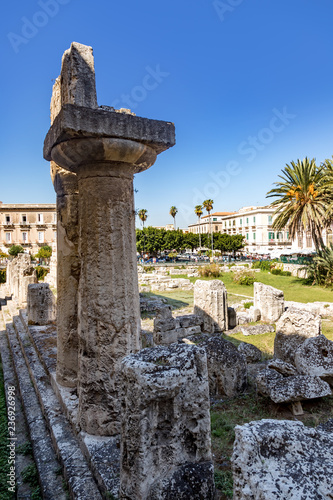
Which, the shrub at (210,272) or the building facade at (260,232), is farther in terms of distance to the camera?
the building facade at (260,232)

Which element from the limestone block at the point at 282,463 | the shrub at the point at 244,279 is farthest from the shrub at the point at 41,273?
the limestone block at the point at 282,463

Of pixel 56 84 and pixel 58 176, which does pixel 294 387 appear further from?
pixel 56 84

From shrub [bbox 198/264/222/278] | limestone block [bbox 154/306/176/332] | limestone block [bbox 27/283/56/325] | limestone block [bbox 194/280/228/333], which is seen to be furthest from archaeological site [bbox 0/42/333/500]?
shrub [bbox 198/264/222/278]

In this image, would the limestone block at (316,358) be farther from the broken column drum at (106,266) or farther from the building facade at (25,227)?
the building facade at (25,227)

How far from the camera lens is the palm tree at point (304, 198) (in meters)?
21.7

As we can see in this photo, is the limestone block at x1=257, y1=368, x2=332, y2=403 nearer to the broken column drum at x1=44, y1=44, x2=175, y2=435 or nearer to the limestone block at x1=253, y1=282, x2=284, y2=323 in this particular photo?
the broken column drum at x1=44, y1=44, x2=175, y2=435

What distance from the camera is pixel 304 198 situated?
22.1 metres

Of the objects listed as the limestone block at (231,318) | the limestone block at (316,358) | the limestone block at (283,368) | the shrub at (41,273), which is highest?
the shrub at (41,273)

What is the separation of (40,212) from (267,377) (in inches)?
2123

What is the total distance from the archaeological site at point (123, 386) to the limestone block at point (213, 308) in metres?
4.67

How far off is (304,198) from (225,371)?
19543mm

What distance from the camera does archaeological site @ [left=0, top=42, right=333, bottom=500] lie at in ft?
5.10

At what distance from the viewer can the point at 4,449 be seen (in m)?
3.55

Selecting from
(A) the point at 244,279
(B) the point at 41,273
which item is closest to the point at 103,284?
(A) the point at 244,279
